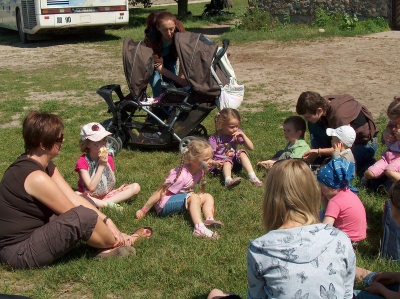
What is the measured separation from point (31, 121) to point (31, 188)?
1.61ft

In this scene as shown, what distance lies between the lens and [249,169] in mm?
6164

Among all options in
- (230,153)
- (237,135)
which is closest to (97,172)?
(230,153)

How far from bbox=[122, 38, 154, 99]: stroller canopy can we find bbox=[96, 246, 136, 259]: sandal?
9.61ft

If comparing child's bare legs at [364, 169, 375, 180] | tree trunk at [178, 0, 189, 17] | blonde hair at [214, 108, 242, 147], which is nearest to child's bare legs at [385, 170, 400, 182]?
child's bare legs at [364, 169, 375, 180]

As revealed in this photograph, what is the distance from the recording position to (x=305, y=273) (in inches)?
109

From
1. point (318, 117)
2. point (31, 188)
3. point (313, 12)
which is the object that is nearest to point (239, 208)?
point (318, 117)

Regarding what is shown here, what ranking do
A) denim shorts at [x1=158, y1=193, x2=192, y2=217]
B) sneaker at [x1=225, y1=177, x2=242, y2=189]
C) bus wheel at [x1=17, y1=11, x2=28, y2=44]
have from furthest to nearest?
bus wheel at [x1=17, y1=11, x2=28, y2=44] < sneaker at [x1=225, y1=177, x2=242, y2=189] < denim shorts at [x1=158, y1=193, x2=192, y2=217]

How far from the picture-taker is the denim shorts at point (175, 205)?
5168mm

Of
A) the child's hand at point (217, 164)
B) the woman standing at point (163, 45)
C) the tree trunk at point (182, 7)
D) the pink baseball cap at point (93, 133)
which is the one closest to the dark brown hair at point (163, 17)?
the woman standing at point (163, 45)

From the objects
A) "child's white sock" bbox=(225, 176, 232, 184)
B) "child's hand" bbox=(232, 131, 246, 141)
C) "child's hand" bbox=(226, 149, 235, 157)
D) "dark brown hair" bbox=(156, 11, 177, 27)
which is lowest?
"child's white sock" bbox=(225, 176, 232, 184)

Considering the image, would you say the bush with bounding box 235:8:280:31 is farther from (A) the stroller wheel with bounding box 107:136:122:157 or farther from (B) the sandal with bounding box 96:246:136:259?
(B) the sandal with bounding box 96:246:136:259

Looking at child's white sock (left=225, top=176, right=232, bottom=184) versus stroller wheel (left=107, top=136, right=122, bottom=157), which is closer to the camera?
child's white sock (left=225, top=176, right=232, bottom=184)

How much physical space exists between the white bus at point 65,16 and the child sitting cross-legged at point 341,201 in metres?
14.7

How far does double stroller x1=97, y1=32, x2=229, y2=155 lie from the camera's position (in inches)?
270
